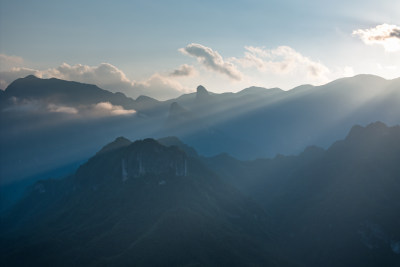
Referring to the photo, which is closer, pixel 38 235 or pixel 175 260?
pixel 175 260

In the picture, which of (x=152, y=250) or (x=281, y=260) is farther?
(x=281, y=260)

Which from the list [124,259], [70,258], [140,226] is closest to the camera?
[124,259]

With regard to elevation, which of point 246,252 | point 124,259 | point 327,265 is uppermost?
point 124,259

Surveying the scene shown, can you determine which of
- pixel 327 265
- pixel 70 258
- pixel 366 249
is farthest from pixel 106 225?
pixel 366 249

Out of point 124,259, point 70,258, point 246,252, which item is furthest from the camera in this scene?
point 246,252

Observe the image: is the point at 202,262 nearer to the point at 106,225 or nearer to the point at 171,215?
the point at 171,215

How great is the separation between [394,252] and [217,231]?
300 feet

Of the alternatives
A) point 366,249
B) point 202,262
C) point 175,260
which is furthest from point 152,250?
point 366,249

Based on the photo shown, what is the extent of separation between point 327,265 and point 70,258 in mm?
130844

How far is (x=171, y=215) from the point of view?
7372 inches

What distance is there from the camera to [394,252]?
184 m

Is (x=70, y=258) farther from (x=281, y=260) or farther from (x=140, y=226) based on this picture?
(x=281, y=260)

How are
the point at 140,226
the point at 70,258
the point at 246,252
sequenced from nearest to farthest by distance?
the point at 70,258
the point at 246,252
the point at 140,226

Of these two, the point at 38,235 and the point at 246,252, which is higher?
the point at 38,235
